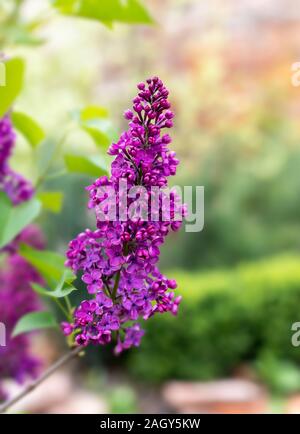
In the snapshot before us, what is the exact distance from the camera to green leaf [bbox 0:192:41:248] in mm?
637

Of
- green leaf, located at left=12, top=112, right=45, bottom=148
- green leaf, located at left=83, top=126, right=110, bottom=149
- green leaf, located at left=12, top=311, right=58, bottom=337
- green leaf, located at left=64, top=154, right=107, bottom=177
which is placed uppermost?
green leaf, located at left=12, top=112, right=45, bottom=148

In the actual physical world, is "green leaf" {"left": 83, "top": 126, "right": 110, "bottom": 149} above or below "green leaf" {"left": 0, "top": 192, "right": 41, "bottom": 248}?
above

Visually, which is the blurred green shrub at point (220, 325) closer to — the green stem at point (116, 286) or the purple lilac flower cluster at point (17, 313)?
the purple lilac flower cluster at point (17, 313)

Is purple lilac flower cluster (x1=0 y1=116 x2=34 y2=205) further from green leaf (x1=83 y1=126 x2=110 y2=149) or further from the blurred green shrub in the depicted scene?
the blurred green shrub

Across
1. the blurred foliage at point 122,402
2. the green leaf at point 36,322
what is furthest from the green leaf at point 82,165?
the blurred foliage at point 122,402

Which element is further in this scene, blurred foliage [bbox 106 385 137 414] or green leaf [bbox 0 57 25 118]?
blurred foliage [bbox 106 385 137 414]

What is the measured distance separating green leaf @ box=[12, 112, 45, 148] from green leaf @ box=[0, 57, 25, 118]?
0.47 feet

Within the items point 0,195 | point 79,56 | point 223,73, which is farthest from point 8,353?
point 223,73

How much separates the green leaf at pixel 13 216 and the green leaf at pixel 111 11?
27cm

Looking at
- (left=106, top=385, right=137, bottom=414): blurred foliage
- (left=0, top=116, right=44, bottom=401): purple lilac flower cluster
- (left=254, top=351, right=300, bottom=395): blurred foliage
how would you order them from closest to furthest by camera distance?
(left=0, top=116, right=44, bottom=401): purple lilac flower cluster → (left=106, top=385, right=137, bottom=414): blurred foliage → (left=254, top=351, right=300, bottom=395): blurred foliage

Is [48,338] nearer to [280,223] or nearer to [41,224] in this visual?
[41,224]

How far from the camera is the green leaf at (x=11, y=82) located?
615mm

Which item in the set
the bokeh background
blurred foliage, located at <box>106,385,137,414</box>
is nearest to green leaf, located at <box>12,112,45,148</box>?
the bokeh background

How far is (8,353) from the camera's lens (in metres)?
1.17
